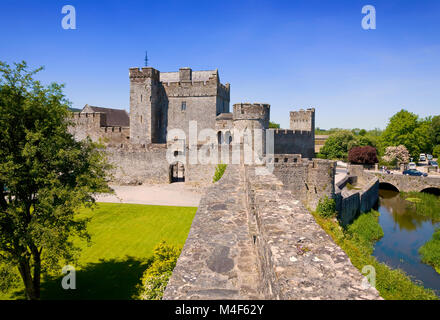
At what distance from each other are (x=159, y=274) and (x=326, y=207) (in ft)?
46.2

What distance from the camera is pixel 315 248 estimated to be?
11.5 ft

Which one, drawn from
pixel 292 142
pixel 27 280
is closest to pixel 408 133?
pixel 292 142

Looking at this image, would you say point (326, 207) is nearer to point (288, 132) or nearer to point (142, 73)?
point (288, 132)

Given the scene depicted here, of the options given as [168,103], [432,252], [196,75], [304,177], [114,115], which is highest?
[196,75]

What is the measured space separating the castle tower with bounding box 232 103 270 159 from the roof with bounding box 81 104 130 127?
21.3 m

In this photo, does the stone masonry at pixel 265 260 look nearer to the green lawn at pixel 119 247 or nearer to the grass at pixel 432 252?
the green lawn at pixel 119 247

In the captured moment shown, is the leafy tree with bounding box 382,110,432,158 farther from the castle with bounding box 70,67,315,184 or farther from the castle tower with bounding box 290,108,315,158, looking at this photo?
the castle with bounding box 70,67,315,184

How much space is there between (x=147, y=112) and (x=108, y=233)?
19.5 meters

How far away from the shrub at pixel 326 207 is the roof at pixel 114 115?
2950cm

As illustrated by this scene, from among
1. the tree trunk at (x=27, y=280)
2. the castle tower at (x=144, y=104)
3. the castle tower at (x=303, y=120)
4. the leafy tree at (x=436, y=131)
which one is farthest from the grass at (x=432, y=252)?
the leafy tree at (x=436, y=131)

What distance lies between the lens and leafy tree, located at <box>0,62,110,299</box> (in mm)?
7633

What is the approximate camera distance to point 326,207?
19.3 metres
